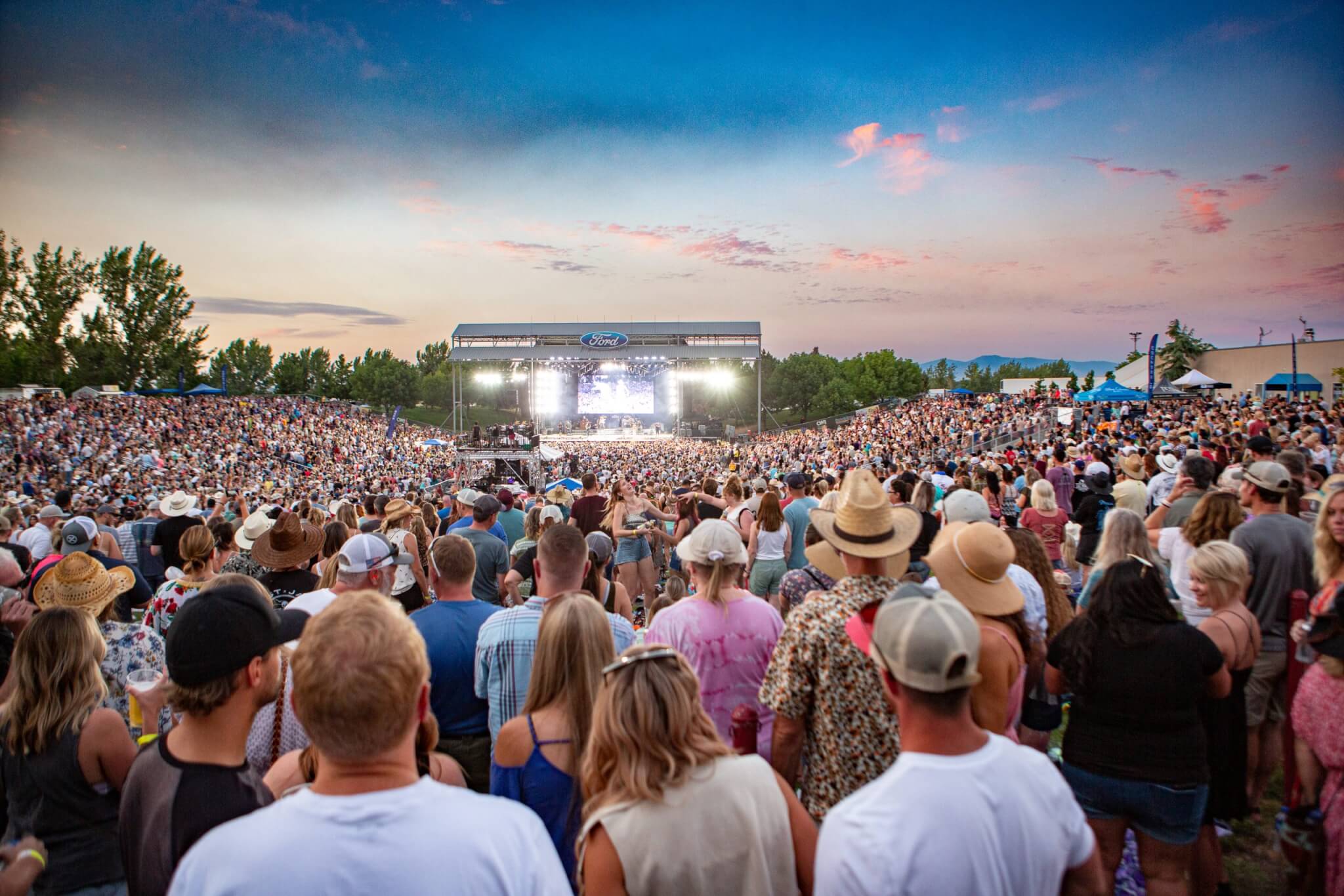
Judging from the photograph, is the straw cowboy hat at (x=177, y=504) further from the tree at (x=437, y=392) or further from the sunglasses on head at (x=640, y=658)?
the tree at (x=437, y=392)

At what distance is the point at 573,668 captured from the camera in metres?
2.27

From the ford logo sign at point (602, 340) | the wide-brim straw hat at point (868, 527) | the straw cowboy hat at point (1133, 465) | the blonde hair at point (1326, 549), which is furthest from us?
the ford logo sign at point (602, 340)

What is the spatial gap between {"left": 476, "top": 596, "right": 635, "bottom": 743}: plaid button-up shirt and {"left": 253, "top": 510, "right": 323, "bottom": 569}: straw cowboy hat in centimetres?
230

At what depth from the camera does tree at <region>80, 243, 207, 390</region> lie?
150 feet

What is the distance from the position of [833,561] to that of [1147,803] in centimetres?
142

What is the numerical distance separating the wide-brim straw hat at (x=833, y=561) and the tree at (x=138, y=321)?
56.8 metres

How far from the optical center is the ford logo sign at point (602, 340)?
42.6 meters

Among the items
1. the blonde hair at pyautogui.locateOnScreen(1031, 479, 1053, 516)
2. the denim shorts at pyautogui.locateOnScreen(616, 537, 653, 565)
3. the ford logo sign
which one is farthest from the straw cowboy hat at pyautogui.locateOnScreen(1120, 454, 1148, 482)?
the ford logo sign

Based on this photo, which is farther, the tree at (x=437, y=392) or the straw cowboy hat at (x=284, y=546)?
the tree at (x=437, y=392)

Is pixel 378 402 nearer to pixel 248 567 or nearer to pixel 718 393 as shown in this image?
pixel 718 393

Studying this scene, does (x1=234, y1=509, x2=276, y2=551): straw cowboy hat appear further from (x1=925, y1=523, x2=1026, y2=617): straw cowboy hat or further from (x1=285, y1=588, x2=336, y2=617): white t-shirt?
(x1=925, y1=523, x2=1026, y2=617): straw cowboy hat

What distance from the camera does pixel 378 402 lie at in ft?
295

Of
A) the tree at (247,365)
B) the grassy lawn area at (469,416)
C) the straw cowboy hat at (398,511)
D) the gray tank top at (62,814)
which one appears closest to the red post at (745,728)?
the gray tank top at (62,814)

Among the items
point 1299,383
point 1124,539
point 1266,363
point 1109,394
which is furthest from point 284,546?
point 1266,363
